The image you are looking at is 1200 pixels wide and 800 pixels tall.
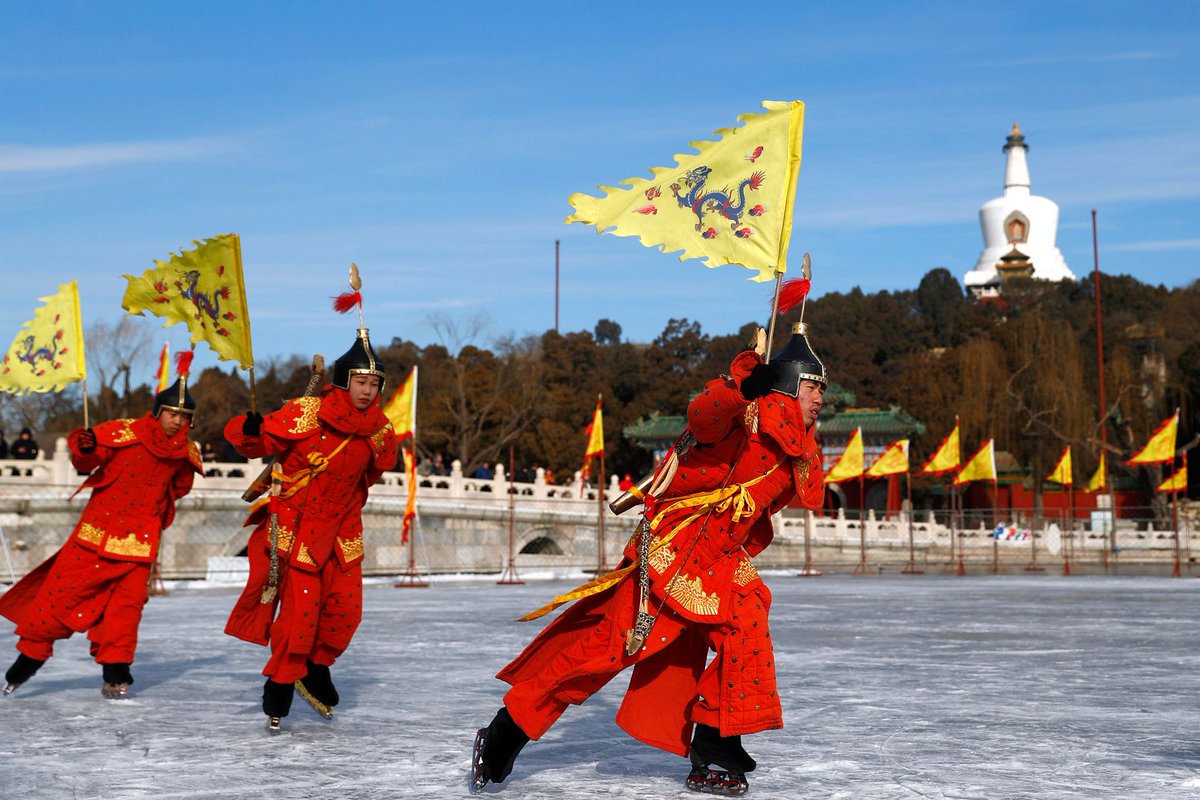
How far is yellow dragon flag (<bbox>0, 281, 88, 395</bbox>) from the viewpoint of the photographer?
8773mm

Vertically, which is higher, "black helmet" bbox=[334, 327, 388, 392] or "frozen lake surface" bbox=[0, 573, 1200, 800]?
"black helmet" bbox=[334, 327, 388, 392]

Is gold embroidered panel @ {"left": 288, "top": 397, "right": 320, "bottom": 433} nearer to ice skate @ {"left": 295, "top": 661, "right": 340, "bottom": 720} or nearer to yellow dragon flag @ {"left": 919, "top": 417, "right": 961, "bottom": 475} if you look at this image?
ice skate @ {"left": 295, "top": 661, "right": 340, "bottom": 720}

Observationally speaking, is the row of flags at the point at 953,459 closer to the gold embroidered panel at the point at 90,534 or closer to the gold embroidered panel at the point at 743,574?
the gold embroidered panel at the point at 90,534

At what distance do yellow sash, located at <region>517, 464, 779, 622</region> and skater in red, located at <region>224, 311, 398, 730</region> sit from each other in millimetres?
1704

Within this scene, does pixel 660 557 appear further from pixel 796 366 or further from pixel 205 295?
pixel 205 295

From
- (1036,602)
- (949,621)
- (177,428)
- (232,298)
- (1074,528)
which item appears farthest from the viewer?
(1074,528)

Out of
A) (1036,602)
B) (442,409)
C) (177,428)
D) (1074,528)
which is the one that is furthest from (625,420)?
(177,428)

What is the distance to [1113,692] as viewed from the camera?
23.9 ft

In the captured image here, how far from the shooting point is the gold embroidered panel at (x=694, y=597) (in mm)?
4699

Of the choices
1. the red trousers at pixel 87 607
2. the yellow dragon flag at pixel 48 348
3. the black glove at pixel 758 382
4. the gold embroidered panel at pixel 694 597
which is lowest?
the red trousers at pixel 87 607

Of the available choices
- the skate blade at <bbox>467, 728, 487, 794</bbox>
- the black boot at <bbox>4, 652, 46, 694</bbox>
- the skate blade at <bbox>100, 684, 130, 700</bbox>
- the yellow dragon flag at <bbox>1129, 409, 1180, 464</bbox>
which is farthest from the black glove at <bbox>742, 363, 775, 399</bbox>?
the yellow dragon flag at <bbox>1129, 409, 1180, 464</bbox>

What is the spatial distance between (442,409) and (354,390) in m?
37.7

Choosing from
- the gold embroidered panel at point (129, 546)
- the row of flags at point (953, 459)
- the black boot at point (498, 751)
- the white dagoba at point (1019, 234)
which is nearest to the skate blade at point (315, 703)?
the gold embroidered panel at point (129, 546)

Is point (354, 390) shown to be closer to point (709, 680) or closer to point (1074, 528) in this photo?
point (709, 680)
